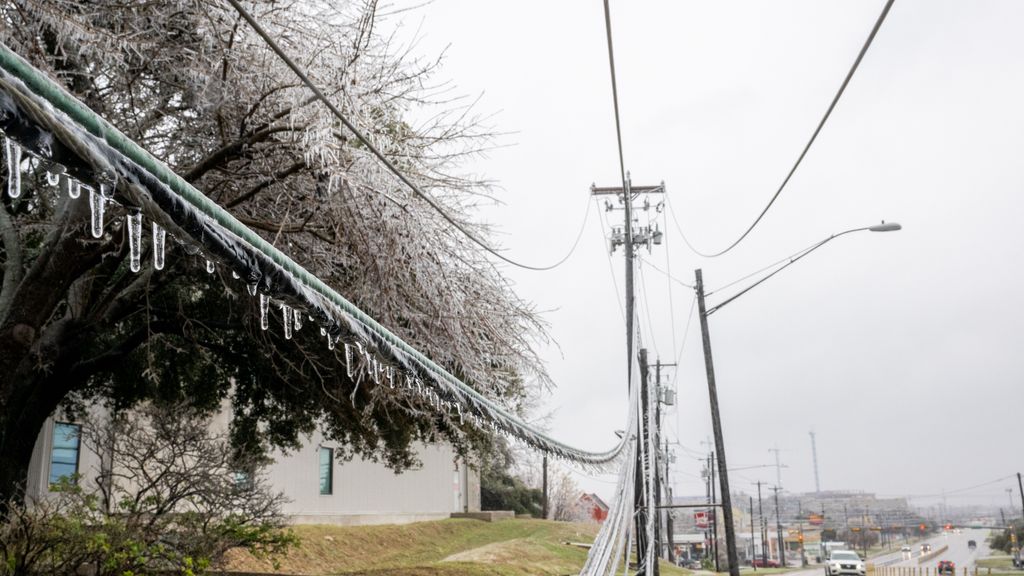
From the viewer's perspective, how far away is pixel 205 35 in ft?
30.6

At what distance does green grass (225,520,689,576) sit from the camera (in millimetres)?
17109

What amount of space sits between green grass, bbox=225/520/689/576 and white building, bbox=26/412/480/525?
1382 millimetres

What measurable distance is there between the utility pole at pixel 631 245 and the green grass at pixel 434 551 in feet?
10.2

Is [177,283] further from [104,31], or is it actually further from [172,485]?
[104,31]

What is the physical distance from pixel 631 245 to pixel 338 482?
656 inches

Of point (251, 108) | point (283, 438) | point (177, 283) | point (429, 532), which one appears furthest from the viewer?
point (429, 532)

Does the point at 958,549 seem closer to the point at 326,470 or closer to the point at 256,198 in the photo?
the point at 326,470

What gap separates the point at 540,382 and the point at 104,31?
6824 mm

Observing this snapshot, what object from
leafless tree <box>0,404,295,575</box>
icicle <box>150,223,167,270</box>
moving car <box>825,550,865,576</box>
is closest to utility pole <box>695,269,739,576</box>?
leafless tree <box>0,404,295,575</box>

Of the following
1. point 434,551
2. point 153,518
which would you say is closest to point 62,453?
point 434,551

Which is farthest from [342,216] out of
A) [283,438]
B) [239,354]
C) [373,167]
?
[283,438]

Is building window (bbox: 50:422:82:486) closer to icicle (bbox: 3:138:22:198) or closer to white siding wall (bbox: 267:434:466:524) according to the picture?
white siding wall (bbox: 267:434:466:524)

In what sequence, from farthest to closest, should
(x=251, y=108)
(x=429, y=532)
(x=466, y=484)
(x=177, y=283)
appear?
1. (x=466, y=484)
2. (x=429, y=532)
3. (x=177, y=283)
4. (x=251, y=108)

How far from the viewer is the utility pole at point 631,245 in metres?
13.5
